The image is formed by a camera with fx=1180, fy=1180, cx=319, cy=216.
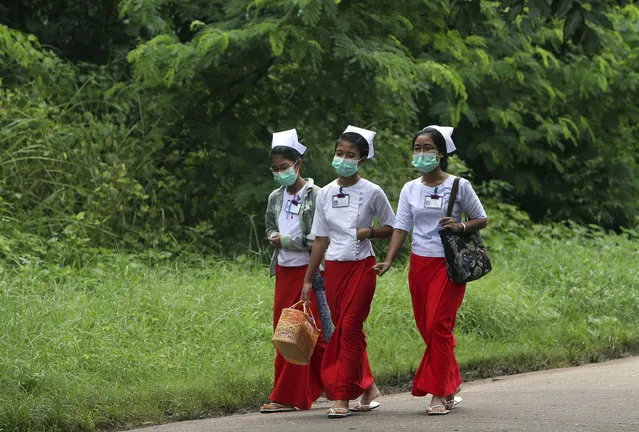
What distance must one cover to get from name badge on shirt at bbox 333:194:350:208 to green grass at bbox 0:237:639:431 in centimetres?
149

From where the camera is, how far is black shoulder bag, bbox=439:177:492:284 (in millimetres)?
7156

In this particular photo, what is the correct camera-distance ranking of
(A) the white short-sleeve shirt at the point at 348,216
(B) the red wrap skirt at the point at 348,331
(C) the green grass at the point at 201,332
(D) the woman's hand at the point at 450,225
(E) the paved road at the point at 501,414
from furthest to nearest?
1. (C) the green grass at the point at 201,332
2. (A) the white short-sleeve shirt at the point at 348,216
3. (B) the red wrap skirt at the point at 348,331
4. (D) the woman's hand at the point at 450,225
5. (E) the paved road at the point at 501,414

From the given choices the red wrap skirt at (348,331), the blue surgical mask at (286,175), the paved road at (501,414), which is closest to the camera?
the paved road at (501,414)

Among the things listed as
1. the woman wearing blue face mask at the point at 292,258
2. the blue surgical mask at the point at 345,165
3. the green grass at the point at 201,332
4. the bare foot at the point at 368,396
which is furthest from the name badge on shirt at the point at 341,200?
the green grass at the point at 201,332

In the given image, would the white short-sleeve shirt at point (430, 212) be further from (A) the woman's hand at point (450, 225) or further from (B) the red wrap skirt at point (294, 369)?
(B) the red wrap skirt at point (294, 369)

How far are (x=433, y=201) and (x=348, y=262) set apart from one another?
0.65 metres

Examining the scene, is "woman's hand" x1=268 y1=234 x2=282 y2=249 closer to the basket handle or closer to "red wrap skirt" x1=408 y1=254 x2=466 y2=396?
the basket handle

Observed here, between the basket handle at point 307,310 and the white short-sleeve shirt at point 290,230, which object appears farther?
the white short-sleeve shirt at point 290,230

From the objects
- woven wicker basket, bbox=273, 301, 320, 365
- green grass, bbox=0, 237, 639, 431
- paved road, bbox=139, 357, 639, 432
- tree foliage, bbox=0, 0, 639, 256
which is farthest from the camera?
tree foliage, bbox=0, 0, 639, 256

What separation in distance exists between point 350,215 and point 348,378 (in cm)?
101

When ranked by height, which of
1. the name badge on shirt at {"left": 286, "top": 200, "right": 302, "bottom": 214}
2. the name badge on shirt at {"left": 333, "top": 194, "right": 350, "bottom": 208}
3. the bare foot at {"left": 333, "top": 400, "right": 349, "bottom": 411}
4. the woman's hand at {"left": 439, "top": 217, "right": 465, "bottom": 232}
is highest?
the name badge on shirt at {"left": 333, "top": 194, "right": 350, "bottom": 208}

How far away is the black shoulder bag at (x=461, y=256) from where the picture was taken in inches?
282

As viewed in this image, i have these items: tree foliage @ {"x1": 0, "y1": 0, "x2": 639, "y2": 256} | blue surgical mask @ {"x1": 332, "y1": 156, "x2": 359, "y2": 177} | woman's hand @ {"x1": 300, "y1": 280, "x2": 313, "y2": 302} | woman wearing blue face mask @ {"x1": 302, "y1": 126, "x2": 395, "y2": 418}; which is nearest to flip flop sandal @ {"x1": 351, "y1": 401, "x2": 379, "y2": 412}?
woman wearing blue face mask @ {"x1": 302, "y1": 126, "x2": 395, "y2": 418}

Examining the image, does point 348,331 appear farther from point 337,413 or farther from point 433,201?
point 433,201
